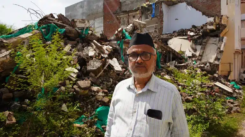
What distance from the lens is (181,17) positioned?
15750mm

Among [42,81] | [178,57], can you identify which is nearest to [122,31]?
[178,57]

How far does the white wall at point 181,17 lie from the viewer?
14.8 meters

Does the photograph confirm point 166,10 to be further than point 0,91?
Yes

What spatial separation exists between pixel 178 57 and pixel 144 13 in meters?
5.92

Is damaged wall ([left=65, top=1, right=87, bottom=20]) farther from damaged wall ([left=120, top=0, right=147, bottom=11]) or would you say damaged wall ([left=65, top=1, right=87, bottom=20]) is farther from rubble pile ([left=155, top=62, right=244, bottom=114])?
rubble pile ([left=155, top=62, right=244, bottom=114])

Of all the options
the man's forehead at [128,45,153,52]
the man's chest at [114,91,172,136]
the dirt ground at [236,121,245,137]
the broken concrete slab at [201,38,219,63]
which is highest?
the broken concrete slab at [201,38,219,63]

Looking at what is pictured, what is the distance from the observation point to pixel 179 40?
533 inches

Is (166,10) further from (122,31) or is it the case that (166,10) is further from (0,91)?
(0,91)

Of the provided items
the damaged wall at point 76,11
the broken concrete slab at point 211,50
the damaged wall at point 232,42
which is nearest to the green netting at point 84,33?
the broken concrete slab at point 211,50

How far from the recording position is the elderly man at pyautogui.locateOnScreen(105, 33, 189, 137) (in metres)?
1.75

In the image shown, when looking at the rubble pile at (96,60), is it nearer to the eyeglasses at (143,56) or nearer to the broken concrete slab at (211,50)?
the broken concrete slab at (211,50)

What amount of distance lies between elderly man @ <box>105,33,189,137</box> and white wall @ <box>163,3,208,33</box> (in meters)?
14.1

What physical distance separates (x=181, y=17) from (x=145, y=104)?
603 inches

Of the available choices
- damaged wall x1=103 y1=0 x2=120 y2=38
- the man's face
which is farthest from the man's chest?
damaged wall x1=103 y1=0 x2=120 y2=38
